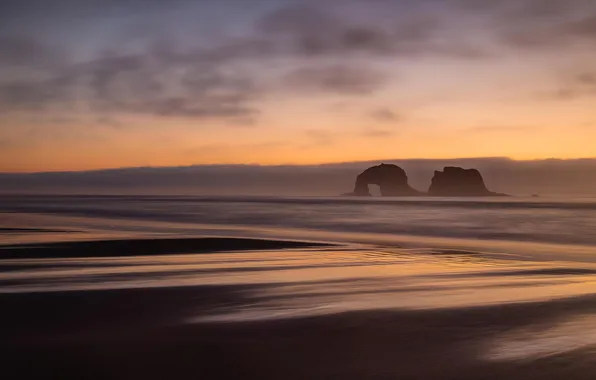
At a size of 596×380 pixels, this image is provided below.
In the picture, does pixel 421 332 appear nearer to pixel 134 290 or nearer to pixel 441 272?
pixel 134 290

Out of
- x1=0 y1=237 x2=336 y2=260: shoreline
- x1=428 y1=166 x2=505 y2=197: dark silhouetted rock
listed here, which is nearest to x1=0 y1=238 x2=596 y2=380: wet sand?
x1=0 y1=237 x2=336 y2=260: shoreline

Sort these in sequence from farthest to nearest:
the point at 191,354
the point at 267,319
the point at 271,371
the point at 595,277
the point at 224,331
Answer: the point at 595,277 < the point at 267,319 < the point at 224,331 < the point at 191,354 < the point at 271,371

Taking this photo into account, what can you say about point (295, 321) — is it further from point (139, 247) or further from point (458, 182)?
point (458, 182)

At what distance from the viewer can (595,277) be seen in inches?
471

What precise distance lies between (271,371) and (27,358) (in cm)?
232

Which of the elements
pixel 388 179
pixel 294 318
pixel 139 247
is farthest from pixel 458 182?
pixel 294 318

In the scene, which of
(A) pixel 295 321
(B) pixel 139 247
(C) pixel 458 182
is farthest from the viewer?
(C) pixel 458 182

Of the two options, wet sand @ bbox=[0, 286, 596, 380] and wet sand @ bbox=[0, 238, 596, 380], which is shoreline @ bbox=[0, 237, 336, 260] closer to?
wet sand @ bbox=[0, 238, 596, 380]

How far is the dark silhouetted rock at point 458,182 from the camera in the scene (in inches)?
4931

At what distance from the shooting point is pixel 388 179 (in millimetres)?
131375

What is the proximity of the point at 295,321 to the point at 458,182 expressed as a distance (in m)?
123

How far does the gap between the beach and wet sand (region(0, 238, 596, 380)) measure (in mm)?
22

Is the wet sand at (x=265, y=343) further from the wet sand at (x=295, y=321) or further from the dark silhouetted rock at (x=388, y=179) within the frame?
the dark silhouetted rock at (x=388, y=179)

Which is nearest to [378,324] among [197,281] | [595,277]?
[197,281]
